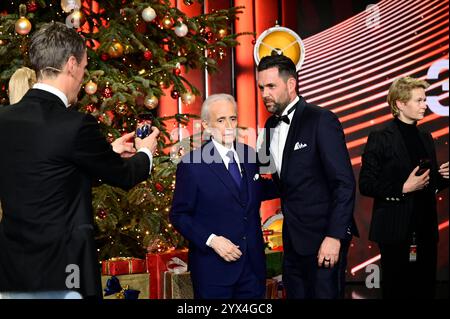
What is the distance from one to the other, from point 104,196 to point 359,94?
131 inches

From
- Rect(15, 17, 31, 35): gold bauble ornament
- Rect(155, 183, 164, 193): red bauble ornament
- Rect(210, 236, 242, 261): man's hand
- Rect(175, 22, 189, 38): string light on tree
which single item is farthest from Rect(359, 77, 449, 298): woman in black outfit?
Rect(15, 17, 31, 35): gold bauble ornament

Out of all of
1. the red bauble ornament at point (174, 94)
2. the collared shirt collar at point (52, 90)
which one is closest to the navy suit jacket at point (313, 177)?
the collared shirt collar at point (52, 90)

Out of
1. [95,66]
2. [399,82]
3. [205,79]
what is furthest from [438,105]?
[95,66]

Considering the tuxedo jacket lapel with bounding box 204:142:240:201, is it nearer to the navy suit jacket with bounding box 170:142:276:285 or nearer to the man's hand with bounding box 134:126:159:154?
the navy suit jacket with bounding box 170:142:276:285

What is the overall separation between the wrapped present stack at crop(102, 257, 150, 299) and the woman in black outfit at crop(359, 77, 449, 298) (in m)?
1.50

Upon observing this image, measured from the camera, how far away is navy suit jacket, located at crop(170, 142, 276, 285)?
2.95 metres

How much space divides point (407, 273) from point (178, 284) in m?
1.42

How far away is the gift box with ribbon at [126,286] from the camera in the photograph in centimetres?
404

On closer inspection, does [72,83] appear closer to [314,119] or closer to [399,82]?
[314,119]

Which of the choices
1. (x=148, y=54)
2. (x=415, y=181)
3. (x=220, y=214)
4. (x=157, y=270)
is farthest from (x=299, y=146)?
(x=148, y=54)

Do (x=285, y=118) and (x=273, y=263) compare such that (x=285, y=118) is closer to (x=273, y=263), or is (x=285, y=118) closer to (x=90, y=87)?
(x=90, y=87)

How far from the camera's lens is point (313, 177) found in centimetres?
294

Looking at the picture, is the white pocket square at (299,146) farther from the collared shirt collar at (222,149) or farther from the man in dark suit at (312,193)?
the collared shirt collar at (222,149)

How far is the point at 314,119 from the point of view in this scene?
296 centimetres
